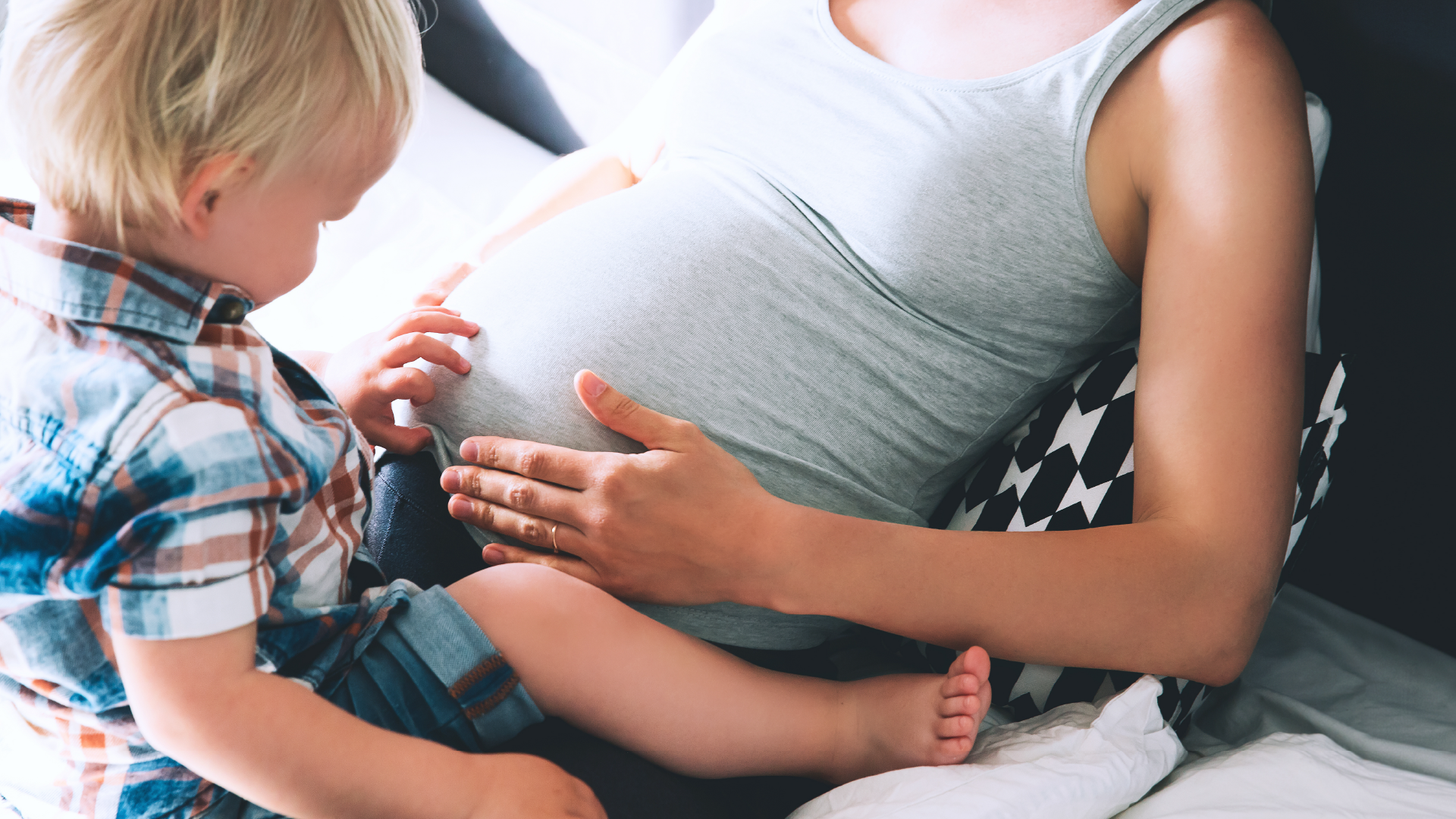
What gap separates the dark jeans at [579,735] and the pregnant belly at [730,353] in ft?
0.23

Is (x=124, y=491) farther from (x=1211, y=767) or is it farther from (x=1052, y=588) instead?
(x=1211, y=767)

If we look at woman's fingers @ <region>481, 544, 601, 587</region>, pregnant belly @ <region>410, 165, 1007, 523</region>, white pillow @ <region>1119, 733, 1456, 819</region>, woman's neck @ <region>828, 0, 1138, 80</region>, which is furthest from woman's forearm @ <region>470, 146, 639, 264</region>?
white pillow @ <region>1119, 733, 1456, 819</region>

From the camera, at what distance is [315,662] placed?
2.30ft

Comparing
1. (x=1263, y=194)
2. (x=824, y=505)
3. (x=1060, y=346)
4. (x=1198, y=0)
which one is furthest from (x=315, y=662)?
(x=1198, y=0)

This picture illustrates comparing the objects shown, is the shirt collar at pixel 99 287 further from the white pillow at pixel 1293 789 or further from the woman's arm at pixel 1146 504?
the white pillow at pixel 1293 789

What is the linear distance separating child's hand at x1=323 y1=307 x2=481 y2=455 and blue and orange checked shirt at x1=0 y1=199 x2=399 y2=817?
0.70ft

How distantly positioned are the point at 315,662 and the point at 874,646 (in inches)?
24.3

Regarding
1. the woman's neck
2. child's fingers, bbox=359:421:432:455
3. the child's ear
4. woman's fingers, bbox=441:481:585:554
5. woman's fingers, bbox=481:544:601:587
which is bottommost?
woman's fingers, bbox=481:544:601:587

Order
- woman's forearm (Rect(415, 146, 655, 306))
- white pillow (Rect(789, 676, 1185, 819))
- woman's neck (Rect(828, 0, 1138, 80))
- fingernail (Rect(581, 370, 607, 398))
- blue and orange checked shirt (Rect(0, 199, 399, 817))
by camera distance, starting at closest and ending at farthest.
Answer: blue and orange checked shirt (Rect(0, 199, 399, 817)) < white pillow (Rect(789, 676, 1185, 819)) < fingernail (Rect(581, 370, 607, 398)) < woman's neck (Rect(828, 0, 1138, 80)) < woman's forearm (Rect(415, 146, 655, 306))

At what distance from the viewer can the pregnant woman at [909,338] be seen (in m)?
0.79

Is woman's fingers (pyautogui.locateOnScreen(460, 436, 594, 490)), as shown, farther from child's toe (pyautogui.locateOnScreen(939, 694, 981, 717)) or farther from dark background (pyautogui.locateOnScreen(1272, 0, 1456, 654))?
dark background (pyautogui.locateOnScreen(1272, 0, 1456, 654))

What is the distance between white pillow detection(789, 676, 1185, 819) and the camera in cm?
72

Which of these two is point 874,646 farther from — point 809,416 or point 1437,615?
point 1437,615

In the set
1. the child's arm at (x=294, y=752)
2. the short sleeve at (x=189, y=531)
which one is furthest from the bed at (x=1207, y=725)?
the short sleeve at (x=189, y=531)
